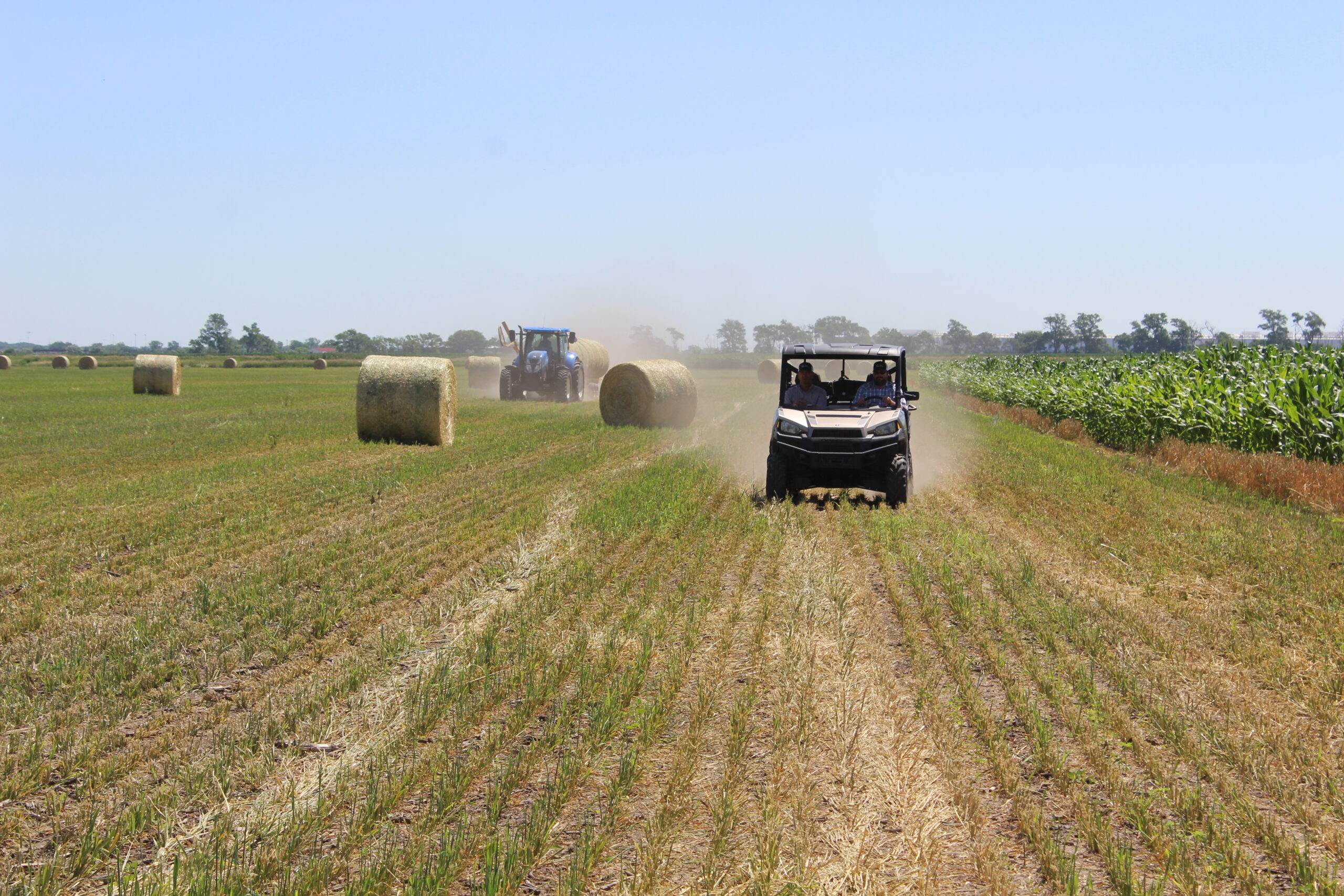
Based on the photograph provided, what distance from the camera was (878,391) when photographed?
1186cm

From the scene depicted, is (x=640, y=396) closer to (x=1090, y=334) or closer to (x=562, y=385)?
(x=562, y=385)

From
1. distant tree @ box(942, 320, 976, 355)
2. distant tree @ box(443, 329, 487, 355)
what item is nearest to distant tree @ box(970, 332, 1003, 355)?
distant tree @ box(942, 320, 976, 355)

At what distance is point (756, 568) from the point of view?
27.8ft

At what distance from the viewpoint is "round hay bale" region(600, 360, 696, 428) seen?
21.4 metres

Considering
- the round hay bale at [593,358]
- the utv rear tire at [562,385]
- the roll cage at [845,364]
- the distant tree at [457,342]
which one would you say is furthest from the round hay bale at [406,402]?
the distant tree at [457,342]

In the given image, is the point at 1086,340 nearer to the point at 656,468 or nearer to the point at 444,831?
the point at 656,468

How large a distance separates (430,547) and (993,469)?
9.20m

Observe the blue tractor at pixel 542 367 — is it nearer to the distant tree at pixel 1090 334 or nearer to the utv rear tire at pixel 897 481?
the utv rear tire at pixel 897 481

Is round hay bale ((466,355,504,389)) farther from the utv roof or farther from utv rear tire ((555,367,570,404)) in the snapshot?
the utv roof

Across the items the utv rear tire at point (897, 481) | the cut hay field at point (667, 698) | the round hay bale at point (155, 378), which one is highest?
the round hay bale at point (155, 378)

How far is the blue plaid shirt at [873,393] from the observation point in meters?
11.8

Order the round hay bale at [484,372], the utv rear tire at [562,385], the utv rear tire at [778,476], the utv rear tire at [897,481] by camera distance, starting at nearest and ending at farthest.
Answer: the utv rear tire at [897,481] → the utv rear tire at [778,476] → the utv rear tire at [562,385] → the round hay bale at [484,372]

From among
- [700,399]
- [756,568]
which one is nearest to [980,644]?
[756,568]

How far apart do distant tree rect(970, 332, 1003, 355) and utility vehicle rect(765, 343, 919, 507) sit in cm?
11132
